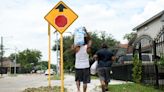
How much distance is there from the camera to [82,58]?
1109 centimetres

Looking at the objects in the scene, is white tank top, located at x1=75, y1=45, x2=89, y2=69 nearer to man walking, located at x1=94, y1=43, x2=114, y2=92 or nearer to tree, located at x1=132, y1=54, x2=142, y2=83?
man walking, located at x1=94, y1=43, x2=114, y2=92

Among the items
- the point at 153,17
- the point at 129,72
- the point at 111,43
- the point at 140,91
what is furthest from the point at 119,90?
the point at 111,43

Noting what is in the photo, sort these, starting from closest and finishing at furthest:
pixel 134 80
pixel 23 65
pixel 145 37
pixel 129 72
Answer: pixel 145 37
pixel 134 80
pixel 129 72
pixel 23 65

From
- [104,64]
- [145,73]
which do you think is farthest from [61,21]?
[145,73]

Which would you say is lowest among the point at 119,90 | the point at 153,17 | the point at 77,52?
the point at 119,90

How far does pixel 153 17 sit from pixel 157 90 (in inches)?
1404

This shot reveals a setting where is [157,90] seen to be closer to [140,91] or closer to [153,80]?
[140,91]

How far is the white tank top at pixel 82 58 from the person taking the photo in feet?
36.3

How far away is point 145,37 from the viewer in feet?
58.8

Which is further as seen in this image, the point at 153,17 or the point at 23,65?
the point at 23,65

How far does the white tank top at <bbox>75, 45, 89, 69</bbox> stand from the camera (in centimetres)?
1105

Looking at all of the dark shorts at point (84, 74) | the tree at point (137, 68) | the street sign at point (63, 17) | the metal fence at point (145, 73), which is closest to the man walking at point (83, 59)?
the dark shorts at point (84, 74)

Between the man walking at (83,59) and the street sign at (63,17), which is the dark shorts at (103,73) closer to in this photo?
the man walking at (83,59)

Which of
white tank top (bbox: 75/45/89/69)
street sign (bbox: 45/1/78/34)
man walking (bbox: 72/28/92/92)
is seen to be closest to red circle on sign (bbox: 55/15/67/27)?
street sign (bbox: 45/1/78/34)
